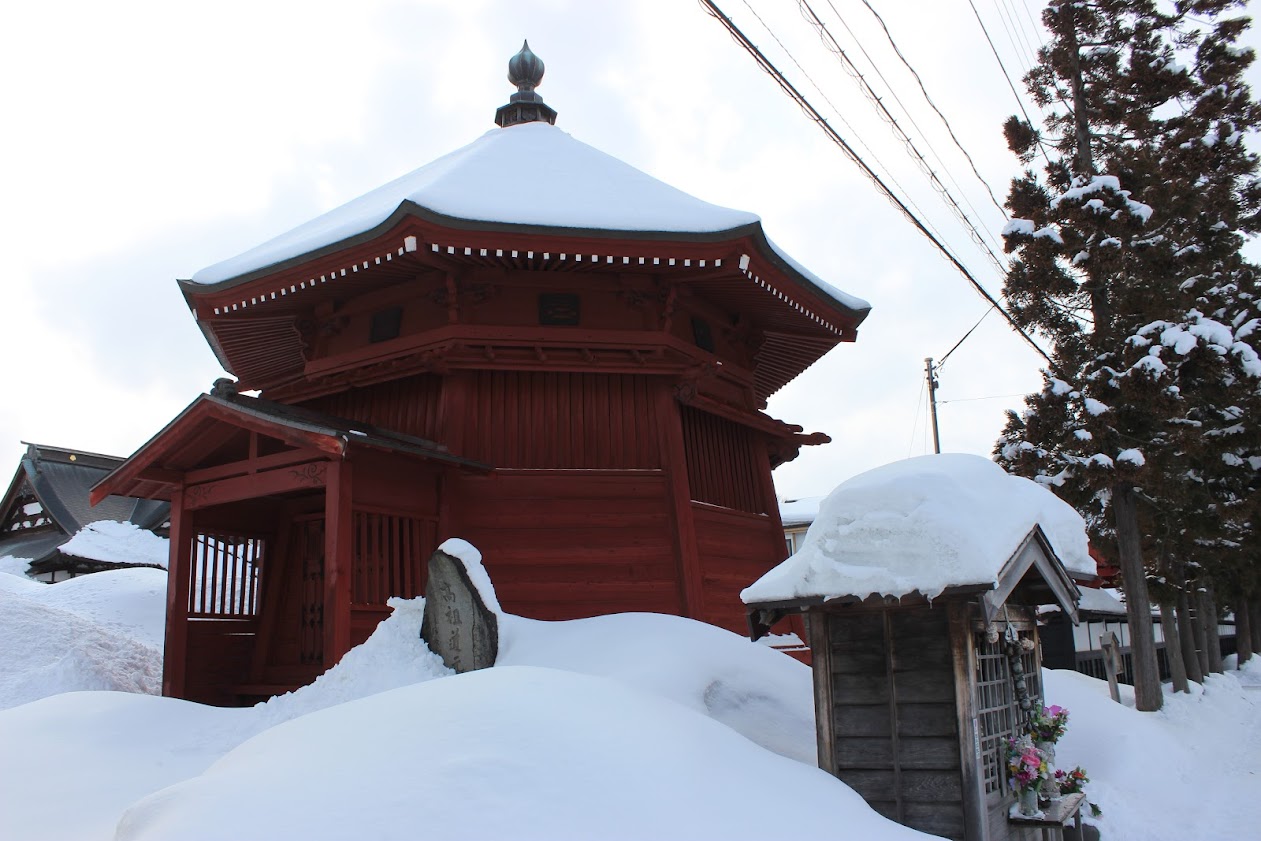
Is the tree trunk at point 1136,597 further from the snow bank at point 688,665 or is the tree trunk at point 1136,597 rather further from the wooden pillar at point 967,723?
the wooden pillar at point 967,723

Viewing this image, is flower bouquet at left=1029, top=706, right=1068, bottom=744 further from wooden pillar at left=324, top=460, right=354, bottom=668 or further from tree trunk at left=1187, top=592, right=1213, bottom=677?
tree trunk at left=1187, top=592, right=1213, bottom=677

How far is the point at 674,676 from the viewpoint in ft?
25.3

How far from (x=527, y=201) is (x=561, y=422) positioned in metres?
2.71

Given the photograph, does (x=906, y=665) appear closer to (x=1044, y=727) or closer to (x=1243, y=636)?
(x=1044, y=727)

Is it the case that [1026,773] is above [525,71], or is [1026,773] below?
below

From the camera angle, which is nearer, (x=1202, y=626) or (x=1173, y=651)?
(x=1173, y=651)

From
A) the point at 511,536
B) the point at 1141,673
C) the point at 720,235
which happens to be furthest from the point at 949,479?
the point at 1141,673

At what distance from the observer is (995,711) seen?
7.18 m

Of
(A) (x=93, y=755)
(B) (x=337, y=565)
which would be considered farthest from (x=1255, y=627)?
(A) (x=93, y=755)

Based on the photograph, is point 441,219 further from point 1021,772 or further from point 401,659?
point 1021,772

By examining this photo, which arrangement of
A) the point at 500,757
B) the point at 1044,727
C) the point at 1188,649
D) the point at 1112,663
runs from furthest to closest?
the point at 1188,649
the point at 1112,663
the point at 1044,727
the point at 500,757

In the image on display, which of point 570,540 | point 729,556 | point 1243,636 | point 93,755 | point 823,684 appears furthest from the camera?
point 1243,636

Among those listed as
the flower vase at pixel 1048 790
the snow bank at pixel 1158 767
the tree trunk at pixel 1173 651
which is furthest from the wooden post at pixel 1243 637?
the flower vase at pixel 1048 790

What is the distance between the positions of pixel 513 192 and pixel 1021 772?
837 cm
